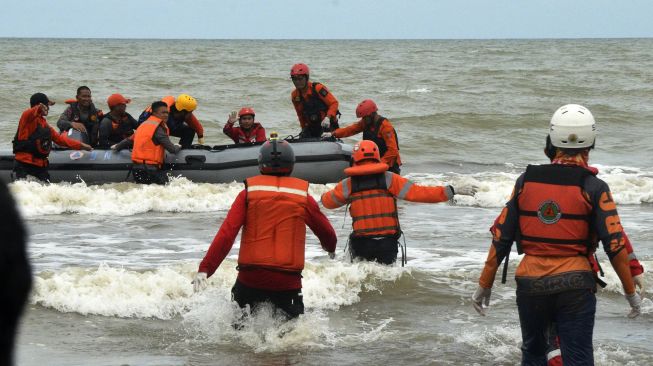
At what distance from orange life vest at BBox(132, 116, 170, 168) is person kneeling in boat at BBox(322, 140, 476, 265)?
20.5 ft

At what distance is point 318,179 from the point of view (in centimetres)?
1384

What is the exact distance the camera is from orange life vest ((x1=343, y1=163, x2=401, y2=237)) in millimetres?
6548

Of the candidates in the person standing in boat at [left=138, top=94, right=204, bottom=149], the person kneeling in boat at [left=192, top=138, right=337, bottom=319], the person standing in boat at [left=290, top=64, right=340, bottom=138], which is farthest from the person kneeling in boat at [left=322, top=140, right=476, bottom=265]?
the person standing in boat at [left=138, top=94, right=204, bottom=149]

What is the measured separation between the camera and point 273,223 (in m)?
5.19

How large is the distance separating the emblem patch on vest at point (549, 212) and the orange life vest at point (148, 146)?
9085 mm

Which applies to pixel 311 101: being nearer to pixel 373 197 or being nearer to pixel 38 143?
pixel 38 143

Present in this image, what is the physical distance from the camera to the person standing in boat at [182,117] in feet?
42.6

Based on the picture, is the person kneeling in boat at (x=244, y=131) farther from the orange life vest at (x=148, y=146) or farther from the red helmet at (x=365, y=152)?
the red helmet at (x=365, y=152)

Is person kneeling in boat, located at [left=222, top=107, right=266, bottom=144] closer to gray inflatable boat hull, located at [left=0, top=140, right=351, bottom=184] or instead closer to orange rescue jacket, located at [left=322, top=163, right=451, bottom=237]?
gray inflatable boat hull, located at [left=0, top=140, right=351, bottom=184]

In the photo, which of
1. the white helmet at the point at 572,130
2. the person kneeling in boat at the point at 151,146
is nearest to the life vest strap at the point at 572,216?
the white helmet at the point at 572,130

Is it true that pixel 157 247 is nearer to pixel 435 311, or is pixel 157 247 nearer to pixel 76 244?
pixel 76 244

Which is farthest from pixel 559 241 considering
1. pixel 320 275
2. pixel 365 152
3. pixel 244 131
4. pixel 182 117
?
pixel 244 131

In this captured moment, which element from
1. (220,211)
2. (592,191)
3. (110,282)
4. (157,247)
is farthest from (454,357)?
(220,211)

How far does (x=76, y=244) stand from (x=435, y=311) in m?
4.34
